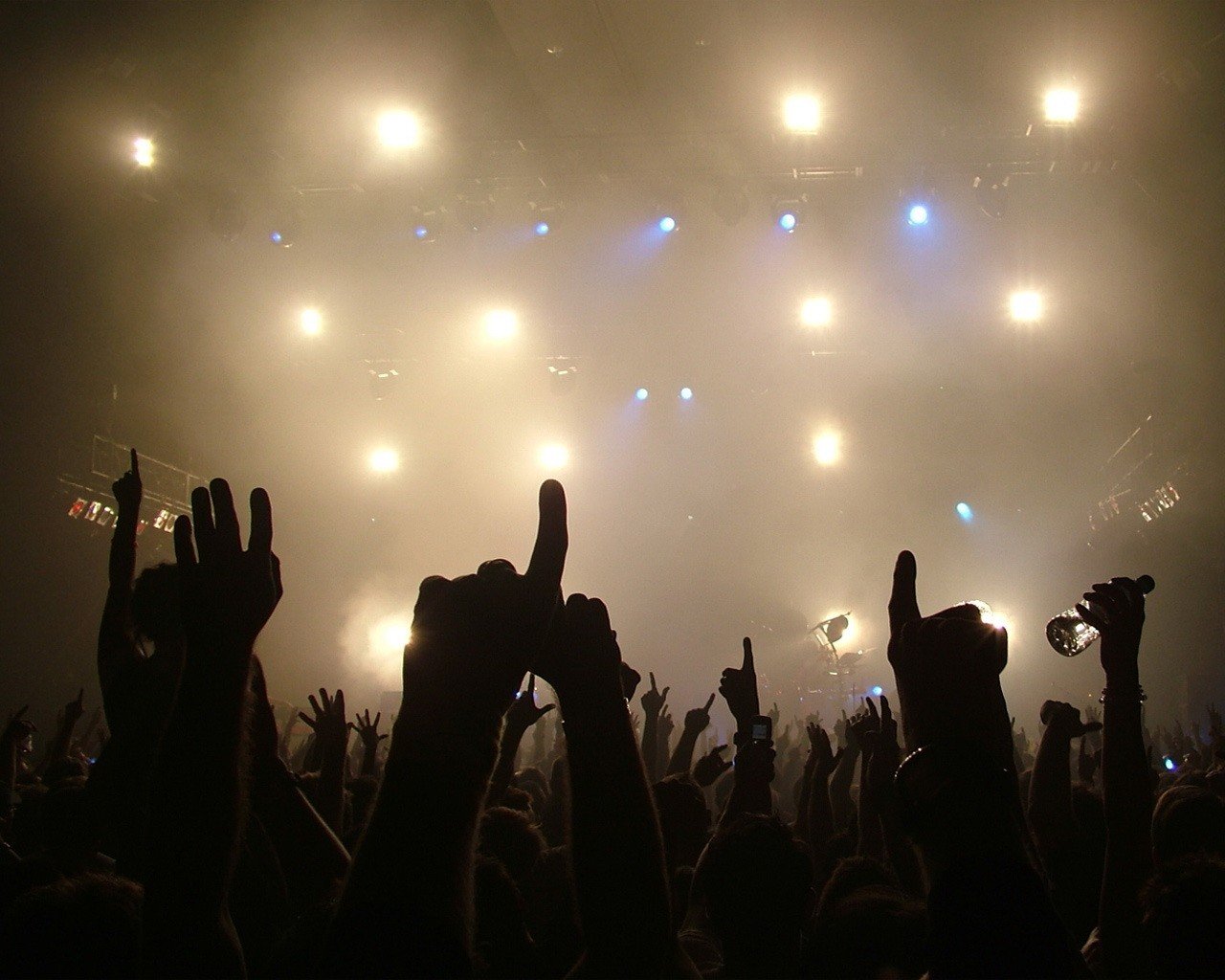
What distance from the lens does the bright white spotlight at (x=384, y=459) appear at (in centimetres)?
1852

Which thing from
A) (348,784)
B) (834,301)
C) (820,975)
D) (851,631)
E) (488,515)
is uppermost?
(834,301)

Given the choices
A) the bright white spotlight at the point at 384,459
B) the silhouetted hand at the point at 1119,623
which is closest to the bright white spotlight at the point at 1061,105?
the silhouetted hand at the point at 1119,623

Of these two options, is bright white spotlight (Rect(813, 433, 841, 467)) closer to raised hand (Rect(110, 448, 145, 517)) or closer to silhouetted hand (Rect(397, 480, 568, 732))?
raised hand (Rect(110, 448, 145, 517))

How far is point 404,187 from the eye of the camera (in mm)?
11656

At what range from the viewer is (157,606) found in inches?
A: 107

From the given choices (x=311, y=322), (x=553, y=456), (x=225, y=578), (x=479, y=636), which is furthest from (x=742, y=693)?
(x=553, y=456)

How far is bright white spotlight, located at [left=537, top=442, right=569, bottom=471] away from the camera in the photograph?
18.8 meters

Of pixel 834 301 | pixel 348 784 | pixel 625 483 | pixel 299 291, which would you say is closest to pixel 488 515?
pixel 625 483

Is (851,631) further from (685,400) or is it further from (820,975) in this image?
(820,975)

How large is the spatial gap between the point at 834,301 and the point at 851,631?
11.6 meters

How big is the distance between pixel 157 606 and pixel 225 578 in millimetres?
1844

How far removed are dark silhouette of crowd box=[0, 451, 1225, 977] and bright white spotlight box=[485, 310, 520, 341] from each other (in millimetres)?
12951

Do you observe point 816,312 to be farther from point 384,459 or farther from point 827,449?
point 384,459

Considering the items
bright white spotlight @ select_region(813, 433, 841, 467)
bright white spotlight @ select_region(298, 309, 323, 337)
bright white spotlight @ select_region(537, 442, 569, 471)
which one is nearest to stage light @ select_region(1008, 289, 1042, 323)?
bright white spotlight @ select_region(813, 433, 841, 467)
